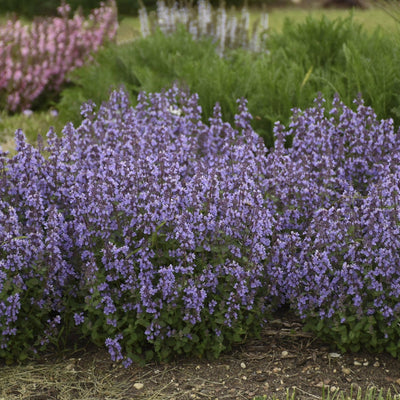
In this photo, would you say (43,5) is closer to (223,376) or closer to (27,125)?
(27,125)

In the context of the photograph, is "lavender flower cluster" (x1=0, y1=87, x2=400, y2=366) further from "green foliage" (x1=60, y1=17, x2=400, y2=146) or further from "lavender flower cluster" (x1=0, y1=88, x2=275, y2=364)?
"green foliage" (x1=60, y1=17, x2=400, y2=146)

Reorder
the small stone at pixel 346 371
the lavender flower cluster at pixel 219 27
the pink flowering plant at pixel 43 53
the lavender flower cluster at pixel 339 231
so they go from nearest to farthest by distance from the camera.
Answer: the lavender flower cluster at pixel 339 231 < the small stone at pixel 346 371 < the pink flowering plant at pixel 43 53 < the lavender flower cluster at pixel 219 27

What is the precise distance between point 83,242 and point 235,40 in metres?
4.99

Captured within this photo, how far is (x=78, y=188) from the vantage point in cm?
308

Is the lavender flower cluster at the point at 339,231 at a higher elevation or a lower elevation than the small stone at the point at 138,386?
higher

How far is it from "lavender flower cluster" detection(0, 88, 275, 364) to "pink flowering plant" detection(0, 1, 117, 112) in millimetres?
4255

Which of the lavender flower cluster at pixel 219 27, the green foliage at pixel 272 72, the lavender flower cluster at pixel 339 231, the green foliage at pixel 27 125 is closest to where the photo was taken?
the lavender flower cluster at pixel 339 231

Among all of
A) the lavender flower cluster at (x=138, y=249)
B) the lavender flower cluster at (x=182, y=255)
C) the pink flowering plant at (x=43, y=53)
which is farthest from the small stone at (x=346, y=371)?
the pink flowering plant at (x=43, y=53)

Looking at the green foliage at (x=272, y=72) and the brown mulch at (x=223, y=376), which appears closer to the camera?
the brown mulch at (x=223, y=376)

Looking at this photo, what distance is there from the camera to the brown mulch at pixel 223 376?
9.44ft

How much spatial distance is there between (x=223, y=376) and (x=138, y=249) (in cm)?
72

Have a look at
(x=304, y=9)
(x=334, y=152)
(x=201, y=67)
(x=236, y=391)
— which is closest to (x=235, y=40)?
(x=201, y=67)

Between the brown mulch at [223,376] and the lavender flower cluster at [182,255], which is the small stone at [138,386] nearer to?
the brown mulch at [223,376]

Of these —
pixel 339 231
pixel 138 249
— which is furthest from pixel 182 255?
pixel 339 231
